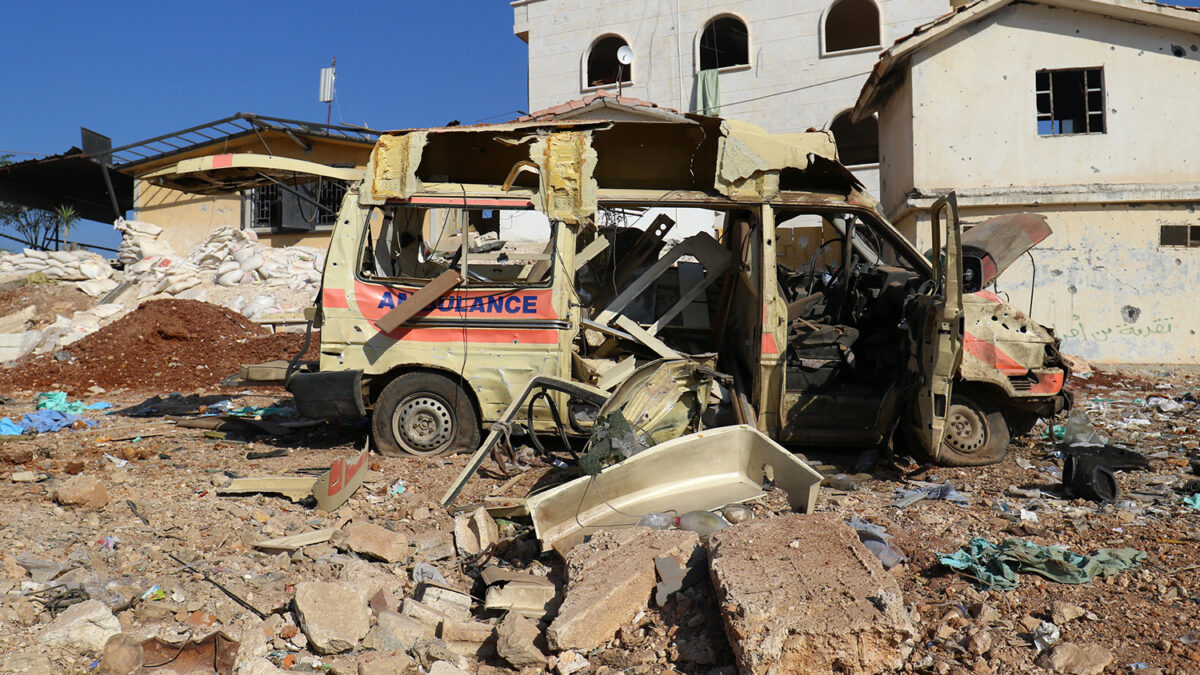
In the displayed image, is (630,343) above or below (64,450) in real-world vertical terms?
above

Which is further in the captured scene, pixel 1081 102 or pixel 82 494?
pixel 1081 102

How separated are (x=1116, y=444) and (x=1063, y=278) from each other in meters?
6.40

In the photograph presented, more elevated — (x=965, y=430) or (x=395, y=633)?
(x=965, y=430)

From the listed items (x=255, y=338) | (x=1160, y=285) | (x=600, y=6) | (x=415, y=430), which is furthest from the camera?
(x=600, y=6)

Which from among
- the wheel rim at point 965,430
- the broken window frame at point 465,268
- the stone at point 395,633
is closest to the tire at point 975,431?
the wheel rim at point 965,430

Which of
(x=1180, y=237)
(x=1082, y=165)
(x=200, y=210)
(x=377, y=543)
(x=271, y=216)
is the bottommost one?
(x=377, y=543)

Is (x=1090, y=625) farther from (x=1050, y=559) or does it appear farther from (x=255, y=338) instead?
(x=255, y=338)

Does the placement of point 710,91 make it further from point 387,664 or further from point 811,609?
point 387,664

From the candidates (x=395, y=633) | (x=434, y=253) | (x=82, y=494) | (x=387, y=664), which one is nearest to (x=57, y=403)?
(x=434, y=253)

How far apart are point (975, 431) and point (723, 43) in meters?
18.4

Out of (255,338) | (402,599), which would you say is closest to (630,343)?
(402,599)

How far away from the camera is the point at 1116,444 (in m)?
6.50

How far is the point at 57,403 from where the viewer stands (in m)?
8.84

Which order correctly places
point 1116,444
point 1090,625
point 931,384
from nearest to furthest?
1. point 1090,625
2. point 931,384
3. point 1116,444
